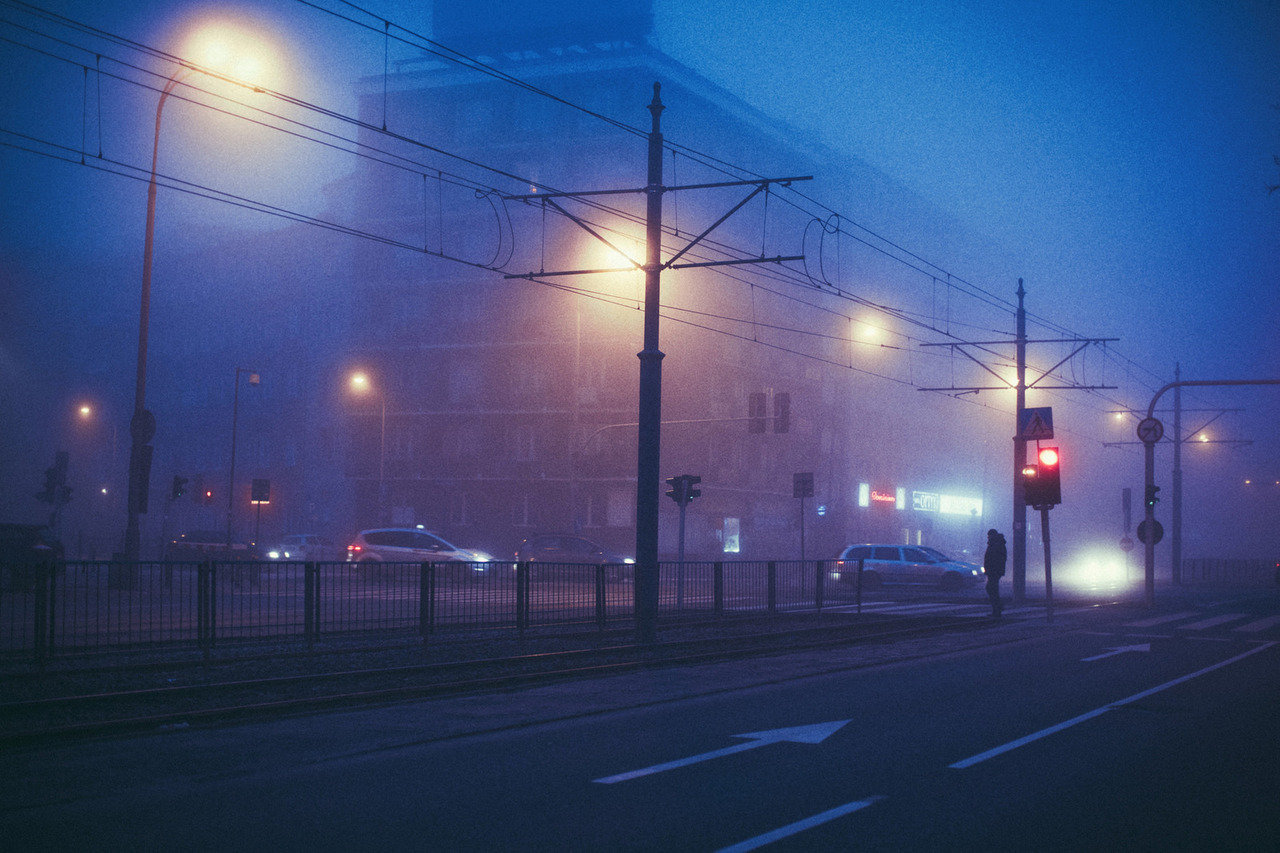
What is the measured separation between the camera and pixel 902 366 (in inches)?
3034

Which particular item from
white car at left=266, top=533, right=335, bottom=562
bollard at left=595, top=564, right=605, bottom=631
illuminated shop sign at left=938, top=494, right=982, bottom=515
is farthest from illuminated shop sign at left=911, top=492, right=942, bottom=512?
bollard at left=595, top=564, right=605, bottom=631

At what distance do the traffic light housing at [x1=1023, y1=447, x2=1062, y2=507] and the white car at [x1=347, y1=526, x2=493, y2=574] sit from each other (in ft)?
56.7

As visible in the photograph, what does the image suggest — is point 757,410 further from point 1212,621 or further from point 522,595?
point 522,595

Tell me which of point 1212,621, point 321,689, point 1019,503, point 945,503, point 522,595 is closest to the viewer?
point 321,689

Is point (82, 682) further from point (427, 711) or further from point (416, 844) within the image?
point (416, 844)

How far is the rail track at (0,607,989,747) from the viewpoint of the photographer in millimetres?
9328

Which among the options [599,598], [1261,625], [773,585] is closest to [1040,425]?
[1261,625]

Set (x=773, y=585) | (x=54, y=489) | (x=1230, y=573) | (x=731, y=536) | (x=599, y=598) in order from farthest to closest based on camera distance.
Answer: (x=731, y=536) → (x=1230, y=573) → (x=54, y=489) → (x=773, y=585) → (x=599, y=598)

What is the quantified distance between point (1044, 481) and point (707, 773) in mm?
16768

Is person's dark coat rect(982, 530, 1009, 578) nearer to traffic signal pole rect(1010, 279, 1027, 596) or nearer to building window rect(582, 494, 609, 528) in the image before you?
traffic signal pole rect(1010, 279, 1027, 596)

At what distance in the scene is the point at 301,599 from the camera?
48.0ft

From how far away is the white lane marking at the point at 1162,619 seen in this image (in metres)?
21.0

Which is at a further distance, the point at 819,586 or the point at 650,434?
the point at 819,586

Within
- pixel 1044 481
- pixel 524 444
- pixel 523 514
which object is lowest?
pixel 523 514
